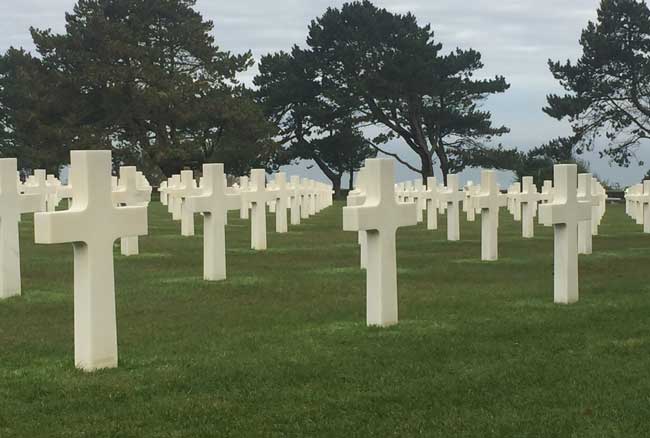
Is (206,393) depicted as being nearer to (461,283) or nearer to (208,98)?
(461,283)

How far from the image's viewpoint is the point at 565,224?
961 centimetres

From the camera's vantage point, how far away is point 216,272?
11344 millimetres

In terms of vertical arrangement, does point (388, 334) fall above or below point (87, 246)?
below

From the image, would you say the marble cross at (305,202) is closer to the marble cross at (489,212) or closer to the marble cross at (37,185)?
the marble cross at (37,185)

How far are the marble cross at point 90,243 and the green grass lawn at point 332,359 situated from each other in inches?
7.9

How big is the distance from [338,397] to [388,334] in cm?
197

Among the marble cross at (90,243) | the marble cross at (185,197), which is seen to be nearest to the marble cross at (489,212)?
the marble cross at (185,197)

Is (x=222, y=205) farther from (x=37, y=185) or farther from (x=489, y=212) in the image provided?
(x=37, y=185)

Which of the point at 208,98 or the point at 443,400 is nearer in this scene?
the point at 443,400

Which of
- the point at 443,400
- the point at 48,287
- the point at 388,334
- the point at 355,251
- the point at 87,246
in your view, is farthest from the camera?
the point at 355,251

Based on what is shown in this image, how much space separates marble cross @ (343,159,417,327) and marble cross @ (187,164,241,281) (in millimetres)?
3553

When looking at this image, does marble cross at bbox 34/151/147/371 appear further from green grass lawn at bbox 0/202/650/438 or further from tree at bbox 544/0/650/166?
tree at bbox 544/0/650/166

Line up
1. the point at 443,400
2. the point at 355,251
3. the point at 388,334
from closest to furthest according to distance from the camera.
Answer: the point at 443,400
the point at 388,334
the point at 355,251

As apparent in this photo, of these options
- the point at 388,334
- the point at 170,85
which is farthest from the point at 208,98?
the point at 388,334
